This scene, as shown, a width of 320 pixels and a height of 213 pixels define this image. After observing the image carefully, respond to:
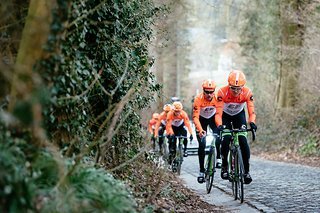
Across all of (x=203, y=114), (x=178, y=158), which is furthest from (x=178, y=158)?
(x=203, y=114)

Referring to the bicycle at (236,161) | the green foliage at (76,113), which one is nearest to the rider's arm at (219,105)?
the bicycle at (236,161)

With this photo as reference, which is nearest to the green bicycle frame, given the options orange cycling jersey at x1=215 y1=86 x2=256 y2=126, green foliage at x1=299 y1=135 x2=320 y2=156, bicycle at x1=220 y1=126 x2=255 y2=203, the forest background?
bicycle at x1=220 y1=126 x2=255 y2=203

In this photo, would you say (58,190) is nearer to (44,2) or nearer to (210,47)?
(44,2)

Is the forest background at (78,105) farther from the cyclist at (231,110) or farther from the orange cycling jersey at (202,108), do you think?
the cyclist at (231,110)

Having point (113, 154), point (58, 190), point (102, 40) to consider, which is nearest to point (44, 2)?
point (58, 190)

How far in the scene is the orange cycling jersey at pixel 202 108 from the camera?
11.8 meters

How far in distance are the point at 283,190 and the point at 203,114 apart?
8.37 ft

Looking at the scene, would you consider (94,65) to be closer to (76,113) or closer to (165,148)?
(76,113)

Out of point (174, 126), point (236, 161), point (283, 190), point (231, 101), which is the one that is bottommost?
point (283, 190)

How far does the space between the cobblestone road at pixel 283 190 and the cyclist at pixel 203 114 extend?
0.81 m

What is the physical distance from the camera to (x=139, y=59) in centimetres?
996

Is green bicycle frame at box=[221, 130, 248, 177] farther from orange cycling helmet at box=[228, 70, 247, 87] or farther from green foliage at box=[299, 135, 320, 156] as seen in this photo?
green foliage at box=[299, 135, 320, 156]

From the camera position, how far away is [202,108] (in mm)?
12406

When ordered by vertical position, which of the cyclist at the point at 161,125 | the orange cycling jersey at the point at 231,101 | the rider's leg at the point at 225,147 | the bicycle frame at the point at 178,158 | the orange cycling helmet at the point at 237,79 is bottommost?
the bicycle frame at the point at 178,158
